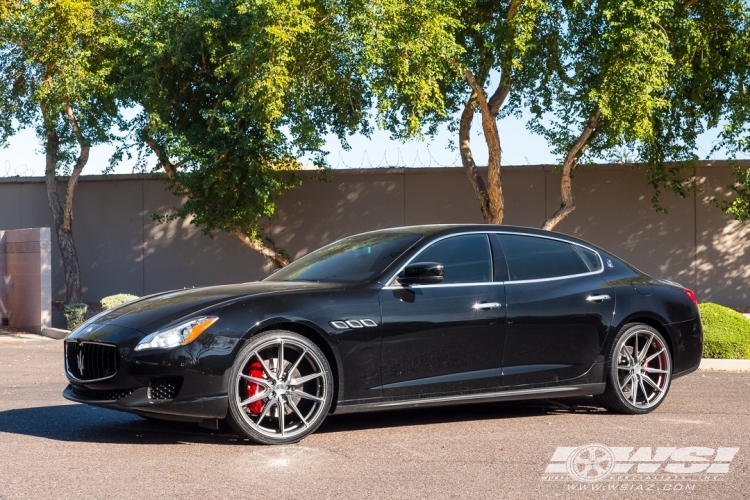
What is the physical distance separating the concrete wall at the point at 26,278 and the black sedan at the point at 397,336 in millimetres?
12142

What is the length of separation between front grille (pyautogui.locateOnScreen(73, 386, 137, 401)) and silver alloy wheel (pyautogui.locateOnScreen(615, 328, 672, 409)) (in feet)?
13.2

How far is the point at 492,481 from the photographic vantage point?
220 inches

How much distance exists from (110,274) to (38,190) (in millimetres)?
3051

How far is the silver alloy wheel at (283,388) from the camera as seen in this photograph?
21.4ft

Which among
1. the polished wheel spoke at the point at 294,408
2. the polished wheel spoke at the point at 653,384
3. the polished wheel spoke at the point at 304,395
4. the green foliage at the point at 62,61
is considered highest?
the green foliage at the point at 62,61

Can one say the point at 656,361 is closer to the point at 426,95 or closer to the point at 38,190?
the point at 426,95

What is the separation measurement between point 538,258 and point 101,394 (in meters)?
3.64

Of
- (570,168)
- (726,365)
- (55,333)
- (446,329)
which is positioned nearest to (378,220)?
(570,168)

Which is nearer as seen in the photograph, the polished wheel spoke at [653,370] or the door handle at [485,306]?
the door handle at [485,306]

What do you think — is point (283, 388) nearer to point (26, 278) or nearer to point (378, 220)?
point (26, 278)

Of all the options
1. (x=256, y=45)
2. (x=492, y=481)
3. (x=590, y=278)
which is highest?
(x=256, y=45)

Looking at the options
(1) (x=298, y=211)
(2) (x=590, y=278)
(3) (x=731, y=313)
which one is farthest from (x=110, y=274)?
(2) (x=590, y=278)

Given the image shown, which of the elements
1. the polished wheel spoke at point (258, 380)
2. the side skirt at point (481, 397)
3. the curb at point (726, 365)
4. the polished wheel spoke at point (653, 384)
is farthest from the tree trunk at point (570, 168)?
the polished wheel spoke at point (258, 380)

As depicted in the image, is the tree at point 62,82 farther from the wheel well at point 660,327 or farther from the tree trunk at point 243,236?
the wheel well at point 660,327
